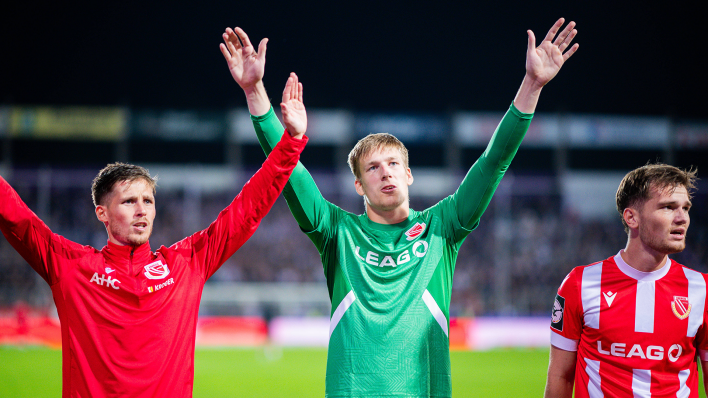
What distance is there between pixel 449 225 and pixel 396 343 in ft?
2.32

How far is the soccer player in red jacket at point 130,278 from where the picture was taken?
2.68m

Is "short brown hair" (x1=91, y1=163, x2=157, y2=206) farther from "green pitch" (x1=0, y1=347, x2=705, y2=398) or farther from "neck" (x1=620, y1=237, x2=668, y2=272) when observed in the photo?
"green pitch" (x1=0, y1=347, x2=705, y2=398)

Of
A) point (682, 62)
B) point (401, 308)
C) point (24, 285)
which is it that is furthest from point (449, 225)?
point (682, 62)

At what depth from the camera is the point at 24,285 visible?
19672 millimetres

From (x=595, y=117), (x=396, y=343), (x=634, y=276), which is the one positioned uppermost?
(x=595, y=117)

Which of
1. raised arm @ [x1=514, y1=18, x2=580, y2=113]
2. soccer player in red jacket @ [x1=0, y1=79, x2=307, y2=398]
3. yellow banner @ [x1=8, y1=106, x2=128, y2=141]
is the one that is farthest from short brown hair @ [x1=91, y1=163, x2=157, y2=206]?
yellow banner @ [x1=8, y1=106, x2=128, y2=141]

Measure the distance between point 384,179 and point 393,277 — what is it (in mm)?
498

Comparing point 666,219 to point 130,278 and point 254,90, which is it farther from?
point 130,278

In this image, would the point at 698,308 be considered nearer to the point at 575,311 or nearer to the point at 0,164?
the point at 575,311

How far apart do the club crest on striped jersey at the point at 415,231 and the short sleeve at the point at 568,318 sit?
2.60 feet

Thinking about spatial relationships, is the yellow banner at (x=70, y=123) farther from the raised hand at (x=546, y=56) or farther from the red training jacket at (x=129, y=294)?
the raised hand at (x=546, y=56)

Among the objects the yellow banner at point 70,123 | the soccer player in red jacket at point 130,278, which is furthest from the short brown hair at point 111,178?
the yellow banner at point 70,123

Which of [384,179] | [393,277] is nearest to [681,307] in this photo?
[393,277]

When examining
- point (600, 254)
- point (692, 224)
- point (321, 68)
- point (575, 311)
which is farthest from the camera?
point (321, 68)
